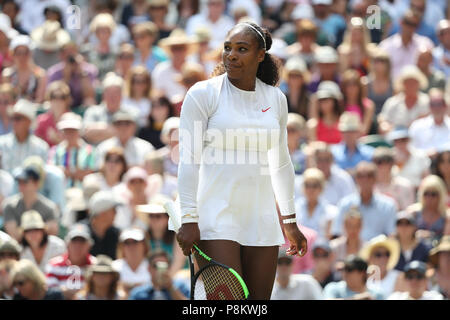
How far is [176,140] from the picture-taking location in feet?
32.4

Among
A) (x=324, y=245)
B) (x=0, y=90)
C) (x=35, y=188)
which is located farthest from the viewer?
(x=0, y=90)

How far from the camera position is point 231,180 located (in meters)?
4.73

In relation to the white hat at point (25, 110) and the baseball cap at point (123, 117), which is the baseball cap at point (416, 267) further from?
the white hat at point (25, 110)

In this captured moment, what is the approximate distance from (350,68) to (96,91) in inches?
111

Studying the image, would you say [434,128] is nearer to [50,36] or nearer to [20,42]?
[50,36]

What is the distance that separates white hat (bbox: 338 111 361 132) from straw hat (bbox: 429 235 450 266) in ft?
6.12

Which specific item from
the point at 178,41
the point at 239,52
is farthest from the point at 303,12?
the point at 239,52

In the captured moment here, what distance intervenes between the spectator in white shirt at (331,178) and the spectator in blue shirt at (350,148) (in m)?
0.36

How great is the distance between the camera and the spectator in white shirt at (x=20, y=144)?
9.96m

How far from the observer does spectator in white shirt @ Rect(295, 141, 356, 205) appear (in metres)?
9.68

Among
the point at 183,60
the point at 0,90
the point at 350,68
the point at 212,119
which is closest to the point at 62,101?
the point at 0,90

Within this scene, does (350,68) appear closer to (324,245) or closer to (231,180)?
(324,245)

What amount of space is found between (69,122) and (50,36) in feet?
6.72

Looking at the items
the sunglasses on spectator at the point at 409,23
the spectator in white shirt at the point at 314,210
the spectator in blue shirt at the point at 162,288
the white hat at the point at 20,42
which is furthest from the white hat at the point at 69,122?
the sunglasses on spectator at the point at 409,23
